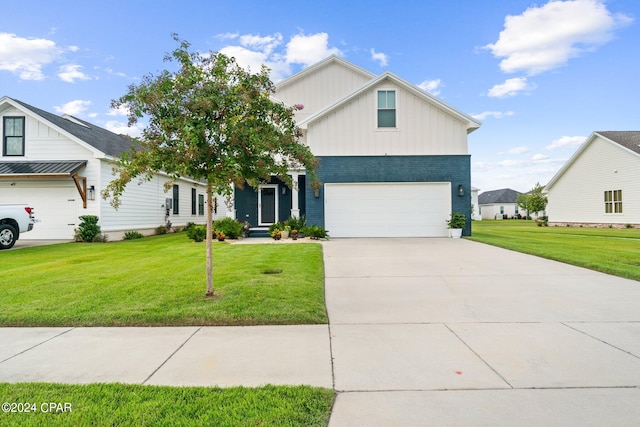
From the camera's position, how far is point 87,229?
1452cm

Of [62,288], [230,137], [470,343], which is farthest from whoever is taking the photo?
[62,288]

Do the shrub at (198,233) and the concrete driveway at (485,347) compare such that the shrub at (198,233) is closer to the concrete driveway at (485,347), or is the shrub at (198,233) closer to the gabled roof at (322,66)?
the concrete driveway at (485,347)

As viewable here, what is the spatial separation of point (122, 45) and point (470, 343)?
586 inches

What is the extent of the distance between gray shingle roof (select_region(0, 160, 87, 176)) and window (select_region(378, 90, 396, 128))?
40.8ft

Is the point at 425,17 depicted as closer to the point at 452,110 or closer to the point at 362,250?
the point at 452,110

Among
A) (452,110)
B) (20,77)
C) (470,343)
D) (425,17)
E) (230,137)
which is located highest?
(425,17)

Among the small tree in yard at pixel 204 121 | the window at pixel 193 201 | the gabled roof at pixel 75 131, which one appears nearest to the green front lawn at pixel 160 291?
the small tree in yard at pixel 204 121

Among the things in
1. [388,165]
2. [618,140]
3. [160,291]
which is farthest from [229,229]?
[618,140]

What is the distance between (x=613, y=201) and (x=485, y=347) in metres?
26.1

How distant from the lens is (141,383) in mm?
3018

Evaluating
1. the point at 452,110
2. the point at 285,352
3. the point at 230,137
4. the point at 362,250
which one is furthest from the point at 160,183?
the point at 285,352

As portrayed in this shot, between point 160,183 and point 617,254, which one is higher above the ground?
point 160,183

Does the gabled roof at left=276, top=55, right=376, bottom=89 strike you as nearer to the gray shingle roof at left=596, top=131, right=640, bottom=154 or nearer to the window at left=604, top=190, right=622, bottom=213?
the gray shingle roof at left=596, top=131, right=640, bottom=154

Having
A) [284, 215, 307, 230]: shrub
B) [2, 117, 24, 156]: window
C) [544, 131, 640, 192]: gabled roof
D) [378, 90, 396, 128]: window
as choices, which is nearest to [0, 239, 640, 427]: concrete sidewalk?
[284, 215, 307, 230]: shrub
